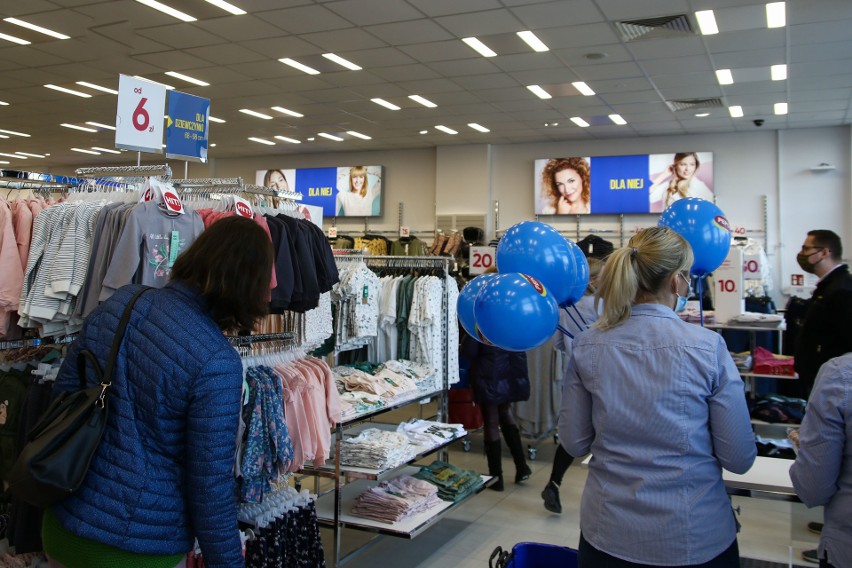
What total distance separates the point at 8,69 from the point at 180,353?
343 inches

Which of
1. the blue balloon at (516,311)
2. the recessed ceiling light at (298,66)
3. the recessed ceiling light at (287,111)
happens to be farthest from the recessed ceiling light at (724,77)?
the blue balloon at (516,311)

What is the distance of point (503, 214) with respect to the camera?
12.7 meters

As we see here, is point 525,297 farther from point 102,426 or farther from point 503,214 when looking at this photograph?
point 503,214

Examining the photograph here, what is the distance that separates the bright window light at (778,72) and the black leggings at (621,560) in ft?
24.0

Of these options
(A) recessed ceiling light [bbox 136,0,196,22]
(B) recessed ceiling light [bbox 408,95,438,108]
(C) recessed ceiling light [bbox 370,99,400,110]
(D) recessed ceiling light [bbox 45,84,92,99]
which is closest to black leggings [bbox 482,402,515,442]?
(A) recessed ceiling light [bbox 136,0,196,22]

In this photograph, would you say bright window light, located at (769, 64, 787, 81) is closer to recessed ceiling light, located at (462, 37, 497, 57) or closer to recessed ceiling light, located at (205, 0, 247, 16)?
recessed ceiling light, located at (462, 37, 497, 57)

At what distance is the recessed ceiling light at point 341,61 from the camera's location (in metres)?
7.85

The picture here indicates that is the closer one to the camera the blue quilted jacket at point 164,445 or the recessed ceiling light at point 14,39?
the blue quilted jacket at point 164,445

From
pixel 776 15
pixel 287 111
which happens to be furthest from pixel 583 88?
pixel 287 111

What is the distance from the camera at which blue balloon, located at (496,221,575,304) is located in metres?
2.63

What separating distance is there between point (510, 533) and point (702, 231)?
260 centimetres

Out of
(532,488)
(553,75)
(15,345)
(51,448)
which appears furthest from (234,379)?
(553,75)

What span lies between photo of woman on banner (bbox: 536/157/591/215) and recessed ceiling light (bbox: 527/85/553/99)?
3047mm

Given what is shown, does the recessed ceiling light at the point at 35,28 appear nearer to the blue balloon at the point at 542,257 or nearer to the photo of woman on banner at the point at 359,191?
the blue balloon at the point at 542,257
